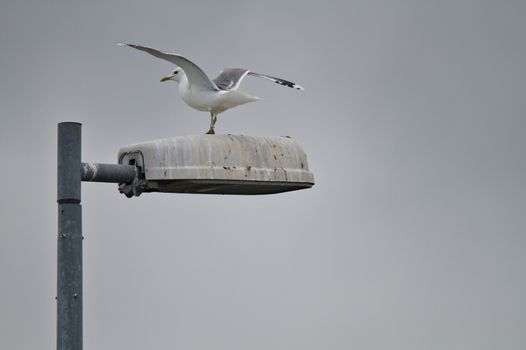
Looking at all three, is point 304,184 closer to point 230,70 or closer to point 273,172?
point 273,172

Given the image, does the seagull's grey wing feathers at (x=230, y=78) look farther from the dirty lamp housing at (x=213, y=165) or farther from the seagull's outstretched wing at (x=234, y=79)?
the dirty lamp housing at (x=213, y=165)

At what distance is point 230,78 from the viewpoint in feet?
40.0

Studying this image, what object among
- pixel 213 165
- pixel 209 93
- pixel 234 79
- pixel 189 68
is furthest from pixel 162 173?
pixel 234 79

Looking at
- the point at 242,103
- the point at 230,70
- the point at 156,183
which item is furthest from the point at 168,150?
the point at 230,70

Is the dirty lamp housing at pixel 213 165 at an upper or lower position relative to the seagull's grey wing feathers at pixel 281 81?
lower

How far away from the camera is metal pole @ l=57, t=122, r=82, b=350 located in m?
7.95

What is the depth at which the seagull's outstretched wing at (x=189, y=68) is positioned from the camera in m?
10.1

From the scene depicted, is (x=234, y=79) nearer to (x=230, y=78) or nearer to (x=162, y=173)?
(x=230, y=78)

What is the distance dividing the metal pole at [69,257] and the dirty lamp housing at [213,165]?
1.12m

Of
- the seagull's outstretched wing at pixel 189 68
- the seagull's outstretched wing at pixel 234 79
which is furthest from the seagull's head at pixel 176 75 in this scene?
the seagull's outstretched wing at pixel 189 68

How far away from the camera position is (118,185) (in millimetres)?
9516

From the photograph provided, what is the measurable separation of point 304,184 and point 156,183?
1485 mm

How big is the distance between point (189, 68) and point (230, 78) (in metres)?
1.20

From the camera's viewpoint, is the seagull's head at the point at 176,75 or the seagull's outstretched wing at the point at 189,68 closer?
the seagull's outstretched wing at the point at 189,68
